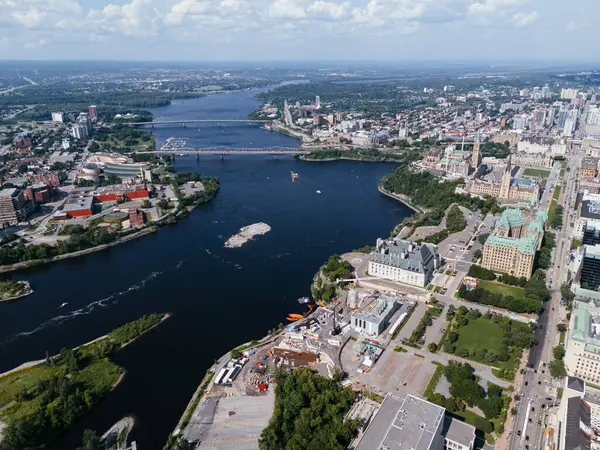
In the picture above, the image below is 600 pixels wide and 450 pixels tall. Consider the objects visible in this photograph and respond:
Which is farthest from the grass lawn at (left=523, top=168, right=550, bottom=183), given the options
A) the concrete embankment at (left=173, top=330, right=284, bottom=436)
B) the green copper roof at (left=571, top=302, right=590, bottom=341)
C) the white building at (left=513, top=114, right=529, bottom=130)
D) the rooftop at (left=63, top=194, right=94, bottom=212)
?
the rooftop at (left=63, top=194, right=94, bottom=212)

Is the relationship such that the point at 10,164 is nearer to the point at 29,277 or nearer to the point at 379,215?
the point at 29,277

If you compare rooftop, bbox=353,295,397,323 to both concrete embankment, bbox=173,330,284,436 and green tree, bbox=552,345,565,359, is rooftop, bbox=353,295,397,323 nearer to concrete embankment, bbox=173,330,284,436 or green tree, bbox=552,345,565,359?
concrete embankment, bbox=173,330,284,436

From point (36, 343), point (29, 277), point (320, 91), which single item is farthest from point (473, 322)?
point (320, 91)

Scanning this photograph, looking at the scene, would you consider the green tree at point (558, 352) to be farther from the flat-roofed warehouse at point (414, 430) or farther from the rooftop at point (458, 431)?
the flat-roofed warehouse at point (414, 430)

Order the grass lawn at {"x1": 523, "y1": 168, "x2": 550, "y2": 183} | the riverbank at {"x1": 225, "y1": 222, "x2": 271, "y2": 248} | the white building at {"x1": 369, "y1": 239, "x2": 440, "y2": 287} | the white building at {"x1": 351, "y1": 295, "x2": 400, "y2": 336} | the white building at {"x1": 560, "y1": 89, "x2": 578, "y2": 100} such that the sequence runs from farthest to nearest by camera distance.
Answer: the white building at {"x1": 560, "y1": 89, "x2": 578, "y2": 100} < the grass lawn at {"x1": 523, "y1": 168, "x2": 550, "y2": 183} < the riverbank at {"x1": 225, "y1": 222, "x2": 271, "y2": 248} < the white building at {"x1": 369, "y1": 239, "x2": 440, "y2": 287} < the white building at {"x1": 351, "y1": 295, "x2": 400, "y2": 336}

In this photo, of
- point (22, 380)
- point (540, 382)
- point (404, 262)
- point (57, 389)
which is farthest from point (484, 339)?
point (22, 380)

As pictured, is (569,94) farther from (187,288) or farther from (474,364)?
(187,288)

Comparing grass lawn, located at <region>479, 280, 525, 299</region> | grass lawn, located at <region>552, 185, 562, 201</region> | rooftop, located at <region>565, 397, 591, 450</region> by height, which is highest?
rooftop, located at <region>565, 397, 591, 450</region>
